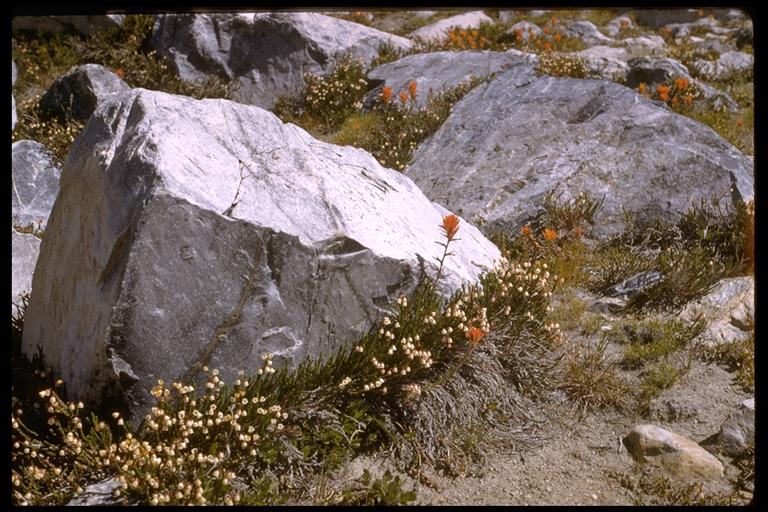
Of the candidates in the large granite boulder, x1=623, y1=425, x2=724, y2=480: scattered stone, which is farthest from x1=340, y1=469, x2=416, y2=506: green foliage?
the large granite boulder

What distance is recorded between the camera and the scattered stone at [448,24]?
1750cm

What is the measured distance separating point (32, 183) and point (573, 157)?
782cm

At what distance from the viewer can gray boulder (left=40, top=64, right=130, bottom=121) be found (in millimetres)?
11086

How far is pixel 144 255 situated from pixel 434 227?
10.4 feet

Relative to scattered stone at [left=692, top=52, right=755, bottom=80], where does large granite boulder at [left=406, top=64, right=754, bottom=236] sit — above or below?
below

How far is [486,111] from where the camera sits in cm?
1072

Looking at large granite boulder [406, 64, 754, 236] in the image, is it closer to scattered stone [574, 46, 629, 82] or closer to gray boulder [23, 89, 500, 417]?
scattered stone [574, 46, 629, 82]

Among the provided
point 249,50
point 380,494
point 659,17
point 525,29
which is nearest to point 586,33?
point 525,29

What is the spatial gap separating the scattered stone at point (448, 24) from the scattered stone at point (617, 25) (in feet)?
11.3

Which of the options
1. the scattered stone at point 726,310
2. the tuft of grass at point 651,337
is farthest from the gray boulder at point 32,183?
the scattered stone at point 726,310

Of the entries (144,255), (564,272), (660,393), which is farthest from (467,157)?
(144,255)

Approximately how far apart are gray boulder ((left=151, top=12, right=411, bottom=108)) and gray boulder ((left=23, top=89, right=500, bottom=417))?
305 inches

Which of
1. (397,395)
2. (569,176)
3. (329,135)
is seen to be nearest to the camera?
(397,395)
